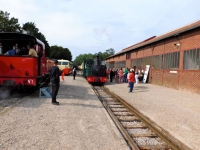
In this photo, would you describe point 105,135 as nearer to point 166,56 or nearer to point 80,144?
point 80,144

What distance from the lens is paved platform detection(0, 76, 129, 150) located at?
464 cm

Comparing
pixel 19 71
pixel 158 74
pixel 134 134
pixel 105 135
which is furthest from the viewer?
pixel 158 74

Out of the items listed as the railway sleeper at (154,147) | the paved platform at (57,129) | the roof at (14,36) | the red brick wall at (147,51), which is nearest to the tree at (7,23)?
the red brick wall at (147,51)

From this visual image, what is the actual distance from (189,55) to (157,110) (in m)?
8.32

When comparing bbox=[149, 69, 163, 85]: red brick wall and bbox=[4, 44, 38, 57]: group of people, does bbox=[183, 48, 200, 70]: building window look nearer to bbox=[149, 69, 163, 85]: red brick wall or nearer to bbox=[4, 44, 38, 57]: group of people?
bbox=[149, 69, 163, 85]: red brick wall

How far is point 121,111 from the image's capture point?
347 inches

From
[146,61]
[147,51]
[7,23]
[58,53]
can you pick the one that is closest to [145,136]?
[147,51]

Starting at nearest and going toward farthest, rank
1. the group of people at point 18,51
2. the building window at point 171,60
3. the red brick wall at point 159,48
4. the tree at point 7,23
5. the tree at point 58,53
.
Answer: the group of people at point 18,51, the building window at point 171,60, the red brick wall at point 159,48, the tree at point 7,23, the tree at point 58,53

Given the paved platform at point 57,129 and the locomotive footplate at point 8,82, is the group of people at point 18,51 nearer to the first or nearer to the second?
the locomotive footplate at point 8,82

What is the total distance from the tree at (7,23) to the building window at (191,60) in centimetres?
4853

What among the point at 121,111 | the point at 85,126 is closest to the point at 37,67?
the point at 121,111

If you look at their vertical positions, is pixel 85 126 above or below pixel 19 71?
below

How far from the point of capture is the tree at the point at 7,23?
176ft

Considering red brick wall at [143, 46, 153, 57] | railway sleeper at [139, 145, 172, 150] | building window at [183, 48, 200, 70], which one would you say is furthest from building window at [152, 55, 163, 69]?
railway sleeper at [139, 145, 172, 150]
